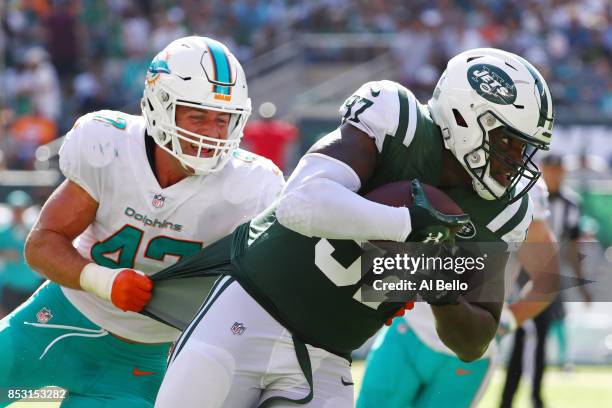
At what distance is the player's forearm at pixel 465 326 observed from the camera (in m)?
3.39

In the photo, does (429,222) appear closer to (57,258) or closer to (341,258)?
(341,258)

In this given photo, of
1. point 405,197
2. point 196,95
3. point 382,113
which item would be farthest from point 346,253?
point 196,95

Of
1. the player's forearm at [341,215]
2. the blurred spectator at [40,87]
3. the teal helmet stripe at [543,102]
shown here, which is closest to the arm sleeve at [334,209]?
the player's forearm at [341,215]

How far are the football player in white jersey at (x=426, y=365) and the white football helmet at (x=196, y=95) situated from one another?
54.6 inches

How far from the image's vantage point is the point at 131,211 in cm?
406

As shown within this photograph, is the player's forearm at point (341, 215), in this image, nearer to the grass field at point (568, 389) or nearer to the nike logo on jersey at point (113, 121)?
the nike logo on jersey at point (113, 121)

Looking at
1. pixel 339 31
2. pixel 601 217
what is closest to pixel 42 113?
pixel 339 31

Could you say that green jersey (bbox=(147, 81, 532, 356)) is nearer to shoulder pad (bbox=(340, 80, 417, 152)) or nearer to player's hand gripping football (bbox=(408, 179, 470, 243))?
shoulder pad (bbox=(340, 80, 417, 152))

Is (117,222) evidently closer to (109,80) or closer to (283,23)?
(109,80)

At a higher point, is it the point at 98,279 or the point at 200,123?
the point at 200,123

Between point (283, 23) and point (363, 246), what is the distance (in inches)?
475

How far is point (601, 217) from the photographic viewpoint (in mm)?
10562

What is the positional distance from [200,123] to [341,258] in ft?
3.07

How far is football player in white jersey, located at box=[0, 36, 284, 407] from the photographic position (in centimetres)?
398
